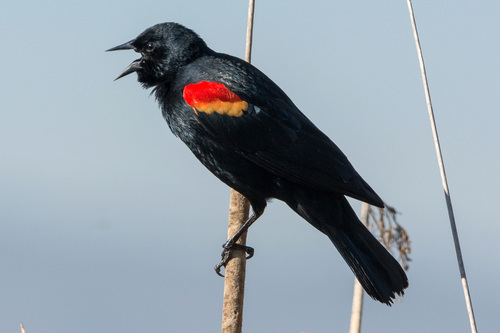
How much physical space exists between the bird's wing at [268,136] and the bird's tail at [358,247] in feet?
0.41

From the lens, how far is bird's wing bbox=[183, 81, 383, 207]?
259 cm

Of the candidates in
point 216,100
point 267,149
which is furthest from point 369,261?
point 216,100

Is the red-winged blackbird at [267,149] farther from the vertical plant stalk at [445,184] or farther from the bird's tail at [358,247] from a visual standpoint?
the vertical plant stalk at [445,184]

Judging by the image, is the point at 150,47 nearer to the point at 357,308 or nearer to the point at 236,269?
the point at 236,269

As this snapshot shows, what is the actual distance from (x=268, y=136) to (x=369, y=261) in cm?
62

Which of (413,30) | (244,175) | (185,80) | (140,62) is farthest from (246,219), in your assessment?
(413,30)

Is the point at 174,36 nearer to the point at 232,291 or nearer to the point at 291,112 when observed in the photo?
the point at 291,112

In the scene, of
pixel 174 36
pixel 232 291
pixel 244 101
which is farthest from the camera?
pixel 174 36

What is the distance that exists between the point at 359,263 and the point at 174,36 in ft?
4.07

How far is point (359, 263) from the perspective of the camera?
253cm

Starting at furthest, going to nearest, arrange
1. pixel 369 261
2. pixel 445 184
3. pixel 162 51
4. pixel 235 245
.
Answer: pixel 162 51
pixel 235 245
pixel 369 261
pixel 445 184

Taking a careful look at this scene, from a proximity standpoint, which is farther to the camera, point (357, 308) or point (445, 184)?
point (357, 308)

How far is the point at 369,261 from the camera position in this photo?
2.54 metres

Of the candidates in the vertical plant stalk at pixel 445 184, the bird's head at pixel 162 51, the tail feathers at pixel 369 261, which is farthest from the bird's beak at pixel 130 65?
the vertical plant stalk at pixel 445 184
